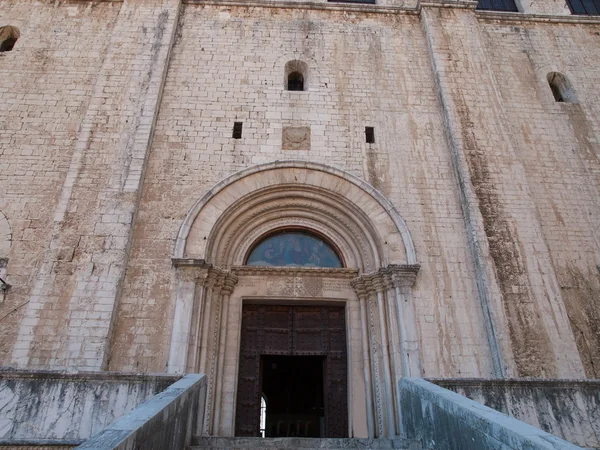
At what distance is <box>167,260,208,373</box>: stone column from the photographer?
21.9 ft

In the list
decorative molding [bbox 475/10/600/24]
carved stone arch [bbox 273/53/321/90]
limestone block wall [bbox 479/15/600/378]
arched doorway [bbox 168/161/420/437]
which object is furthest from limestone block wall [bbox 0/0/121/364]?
decorative molding [bbox 475/10/600/24]

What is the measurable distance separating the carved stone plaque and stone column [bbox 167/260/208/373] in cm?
300

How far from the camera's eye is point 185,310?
7.01 metres

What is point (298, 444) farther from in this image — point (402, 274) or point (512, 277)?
point (512, 277)

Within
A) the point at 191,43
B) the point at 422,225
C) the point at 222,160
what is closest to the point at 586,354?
the point at 422,225

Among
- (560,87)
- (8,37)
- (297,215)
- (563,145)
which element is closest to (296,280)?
(297,215)

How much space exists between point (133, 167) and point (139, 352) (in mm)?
3342

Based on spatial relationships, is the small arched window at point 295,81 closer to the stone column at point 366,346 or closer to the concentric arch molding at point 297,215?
the concentric arch molding at point 297,215

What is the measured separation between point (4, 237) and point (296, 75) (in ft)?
21.9

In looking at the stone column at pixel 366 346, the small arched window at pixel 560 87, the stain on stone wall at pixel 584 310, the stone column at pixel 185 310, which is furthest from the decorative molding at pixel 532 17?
the stone column at pixel 185 310

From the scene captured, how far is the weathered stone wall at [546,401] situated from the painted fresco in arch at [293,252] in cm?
349

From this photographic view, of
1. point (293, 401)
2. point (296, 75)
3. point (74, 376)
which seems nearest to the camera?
point (74, 376)

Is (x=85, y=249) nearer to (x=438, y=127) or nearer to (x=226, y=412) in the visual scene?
(x=226, y=412)

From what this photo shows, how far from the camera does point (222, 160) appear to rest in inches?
334
